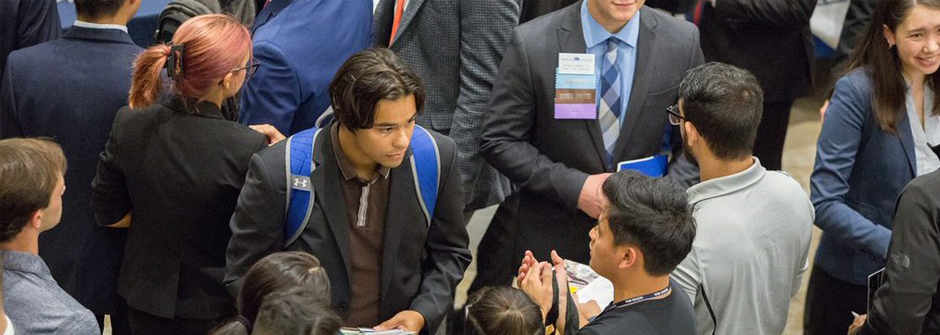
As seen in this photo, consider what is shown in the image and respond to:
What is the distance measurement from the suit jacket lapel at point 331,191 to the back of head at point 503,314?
14.9 inches

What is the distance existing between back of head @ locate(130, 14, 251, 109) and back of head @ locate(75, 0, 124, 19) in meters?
0.31

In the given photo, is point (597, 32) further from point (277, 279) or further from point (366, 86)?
point (277, 279)

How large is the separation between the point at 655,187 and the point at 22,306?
138 cm

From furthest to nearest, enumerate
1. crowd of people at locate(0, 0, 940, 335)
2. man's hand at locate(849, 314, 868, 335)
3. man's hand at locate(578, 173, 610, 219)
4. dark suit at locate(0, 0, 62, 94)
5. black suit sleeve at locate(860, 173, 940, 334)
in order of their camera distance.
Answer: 1. dark suit at locate(0, 0, 62, 94)
2. man's hand at locate(578, 173, 610, 219)
3. man's hand at locate(849, 314, 868, 335)
4. black suit sleeve at locate(860, 173, 940, 334)
5. crowd of people at locate(0, 0, 940, 335)

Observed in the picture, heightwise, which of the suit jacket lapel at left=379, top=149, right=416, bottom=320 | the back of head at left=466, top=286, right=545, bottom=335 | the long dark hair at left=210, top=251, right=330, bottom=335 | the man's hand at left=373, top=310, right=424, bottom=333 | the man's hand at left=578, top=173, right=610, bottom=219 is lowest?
the man's hand at left=373, top=310, right=424, bottom=333

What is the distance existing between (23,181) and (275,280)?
2.02 ft

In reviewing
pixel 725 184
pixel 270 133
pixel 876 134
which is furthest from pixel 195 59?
pixel 876 134

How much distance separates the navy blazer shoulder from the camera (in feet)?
11.4

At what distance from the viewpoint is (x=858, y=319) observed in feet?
10.7

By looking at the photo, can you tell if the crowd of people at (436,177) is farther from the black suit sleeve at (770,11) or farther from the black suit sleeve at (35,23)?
the black suit sleeve at (770,11)

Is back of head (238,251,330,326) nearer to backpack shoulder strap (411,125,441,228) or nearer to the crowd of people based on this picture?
the crowd of people

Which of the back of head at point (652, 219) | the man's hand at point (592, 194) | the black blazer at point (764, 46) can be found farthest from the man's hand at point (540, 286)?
the black blazer at point (764, 46)

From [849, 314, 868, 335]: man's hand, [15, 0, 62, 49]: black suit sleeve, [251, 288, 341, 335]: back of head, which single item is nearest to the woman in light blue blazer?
[849, 314, 868, 335]: man's hand

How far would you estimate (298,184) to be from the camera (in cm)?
279
